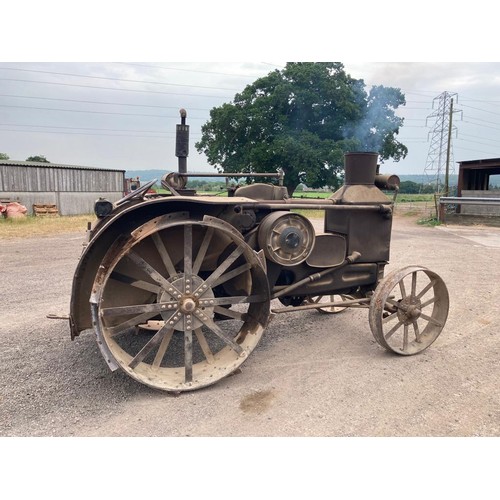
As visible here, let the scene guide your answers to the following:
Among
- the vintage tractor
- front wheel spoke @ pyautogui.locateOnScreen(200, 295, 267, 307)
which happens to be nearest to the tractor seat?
the vintage tractor

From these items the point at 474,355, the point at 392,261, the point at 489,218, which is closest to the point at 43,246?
the point at 392,261

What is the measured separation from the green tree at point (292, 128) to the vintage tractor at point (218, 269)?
15084 millimetres

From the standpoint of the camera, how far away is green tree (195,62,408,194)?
19981mm

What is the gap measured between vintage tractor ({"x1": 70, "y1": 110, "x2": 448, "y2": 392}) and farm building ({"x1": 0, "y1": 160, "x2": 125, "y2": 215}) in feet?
61.4

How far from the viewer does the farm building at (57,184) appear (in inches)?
796

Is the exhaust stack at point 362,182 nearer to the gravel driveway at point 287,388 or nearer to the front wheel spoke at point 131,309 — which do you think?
the gravel driveway at point 287,388

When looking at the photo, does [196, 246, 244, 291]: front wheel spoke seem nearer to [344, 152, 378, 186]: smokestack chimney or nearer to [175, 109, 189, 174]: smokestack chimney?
[175, 109, 189, 174]: smokestack chimney

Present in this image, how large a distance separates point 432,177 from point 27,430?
39.3 metres

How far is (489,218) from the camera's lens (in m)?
18.6

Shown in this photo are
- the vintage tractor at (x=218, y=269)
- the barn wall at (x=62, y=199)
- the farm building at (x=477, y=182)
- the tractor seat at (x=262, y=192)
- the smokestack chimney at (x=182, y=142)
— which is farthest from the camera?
the barn wall at (x=62, y=199)

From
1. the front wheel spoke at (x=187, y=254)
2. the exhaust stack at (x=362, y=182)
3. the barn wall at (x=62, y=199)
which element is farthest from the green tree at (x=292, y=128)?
the front wheel spoke at (x=187, y=254)

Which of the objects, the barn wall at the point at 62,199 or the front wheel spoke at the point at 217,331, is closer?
the front wheel spoke at the point at 217,331

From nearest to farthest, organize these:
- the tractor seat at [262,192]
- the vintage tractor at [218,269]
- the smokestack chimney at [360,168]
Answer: the vintage tractor at [218,269]
the tractor seat at [262,192]
the smokestack chimney at [360,168]

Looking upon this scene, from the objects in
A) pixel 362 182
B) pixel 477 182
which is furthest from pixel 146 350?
pixel 477 182
